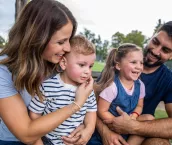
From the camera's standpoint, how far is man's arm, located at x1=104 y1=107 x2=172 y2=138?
2.79 m

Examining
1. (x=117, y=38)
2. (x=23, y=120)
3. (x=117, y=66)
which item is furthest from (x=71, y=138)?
(x=117, y=38)

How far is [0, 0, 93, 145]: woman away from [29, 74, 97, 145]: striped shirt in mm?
94

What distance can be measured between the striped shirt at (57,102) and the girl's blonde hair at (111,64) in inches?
20.4

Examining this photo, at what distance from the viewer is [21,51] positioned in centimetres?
214

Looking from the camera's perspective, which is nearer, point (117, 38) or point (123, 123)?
point (123, 123)

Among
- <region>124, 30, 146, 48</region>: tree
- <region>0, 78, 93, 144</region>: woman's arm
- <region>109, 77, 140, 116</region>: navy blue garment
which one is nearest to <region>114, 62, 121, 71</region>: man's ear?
<region>109, 77, 140, 116</region>: navy blue garment

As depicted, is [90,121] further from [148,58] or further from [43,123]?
[148,58]

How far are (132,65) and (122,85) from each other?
23 centimetres

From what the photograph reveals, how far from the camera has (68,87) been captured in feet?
7.82

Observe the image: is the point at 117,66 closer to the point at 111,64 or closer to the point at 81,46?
the point at 111,64

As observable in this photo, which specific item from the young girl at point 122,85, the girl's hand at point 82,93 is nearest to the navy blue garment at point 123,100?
the young girl at point 122,85

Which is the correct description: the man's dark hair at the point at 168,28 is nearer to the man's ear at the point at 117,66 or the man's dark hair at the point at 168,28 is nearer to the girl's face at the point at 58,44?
the man's ear at the point at 117,66

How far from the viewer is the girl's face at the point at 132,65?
2834 mm

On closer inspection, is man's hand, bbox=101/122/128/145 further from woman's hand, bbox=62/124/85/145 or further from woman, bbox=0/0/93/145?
woman, bbox=0/0/93/145
